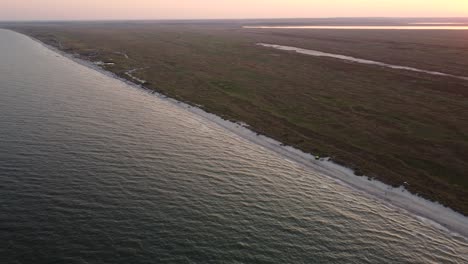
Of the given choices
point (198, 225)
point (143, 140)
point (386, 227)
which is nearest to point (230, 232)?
point (198, 225)

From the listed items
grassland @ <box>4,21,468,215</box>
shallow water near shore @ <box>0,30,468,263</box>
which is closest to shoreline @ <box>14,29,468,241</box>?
shallow water near shore @ <box>0,30,468,263</box>

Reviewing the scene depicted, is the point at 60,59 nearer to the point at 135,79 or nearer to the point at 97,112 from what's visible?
the point at 135,79

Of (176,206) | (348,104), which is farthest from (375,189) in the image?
(348,104)

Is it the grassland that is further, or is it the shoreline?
the grassland

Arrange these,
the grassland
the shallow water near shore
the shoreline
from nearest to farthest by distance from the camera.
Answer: the shallow water near shore < the shoreline < the grassland

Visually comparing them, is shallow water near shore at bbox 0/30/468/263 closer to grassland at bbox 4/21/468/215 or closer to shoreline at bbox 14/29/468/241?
shoreline at bbox 14/29/468/241

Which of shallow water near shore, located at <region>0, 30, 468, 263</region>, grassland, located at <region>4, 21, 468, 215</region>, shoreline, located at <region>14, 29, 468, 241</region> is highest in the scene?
grassland, located at <region>4, 21, 468, 215</region>
